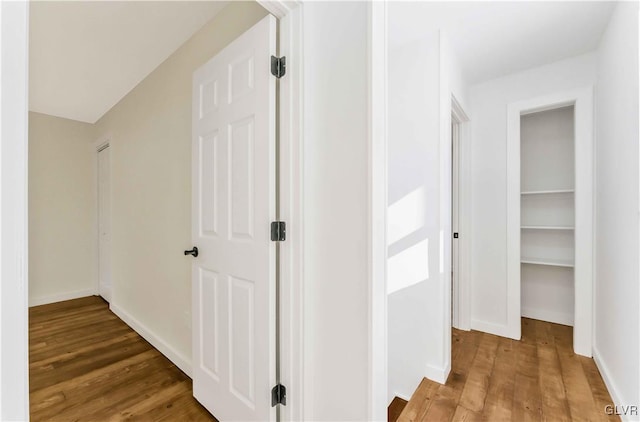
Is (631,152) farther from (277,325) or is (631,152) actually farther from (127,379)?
(127,379)

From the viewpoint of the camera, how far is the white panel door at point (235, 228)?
1.33m

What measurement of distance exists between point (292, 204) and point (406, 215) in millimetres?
1140

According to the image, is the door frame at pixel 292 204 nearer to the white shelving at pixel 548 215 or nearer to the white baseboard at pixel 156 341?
the white baseboard at pixel 156 341

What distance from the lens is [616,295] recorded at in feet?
5.85

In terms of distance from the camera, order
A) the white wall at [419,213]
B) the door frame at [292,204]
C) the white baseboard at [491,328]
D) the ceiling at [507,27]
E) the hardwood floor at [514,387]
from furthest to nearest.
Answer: the white baseboard at [491,328], the white wall at [419,213], the ceiling at [507,27], the hardwood floor at [514,387], the door frame at [292,204]

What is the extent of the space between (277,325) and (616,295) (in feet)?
6.79

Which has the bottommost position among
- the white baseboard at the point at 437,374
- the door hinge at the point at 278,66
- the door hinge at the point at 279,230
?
the white baseboard at the point at 437,374

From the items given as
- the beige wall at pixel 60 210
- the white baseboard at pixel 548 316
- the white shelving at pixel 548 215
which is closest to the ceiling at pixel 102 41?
the beige wall at pixel 60 210

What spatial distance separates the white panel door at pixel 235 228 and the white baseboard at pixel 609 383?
193 centimetres

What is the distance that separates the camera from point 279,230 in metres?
1.31

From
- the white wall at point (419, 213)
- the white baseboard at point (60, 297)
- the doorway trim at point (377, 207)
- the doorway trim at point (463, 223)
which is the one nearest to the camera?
the doorway trim at point (377, 207)

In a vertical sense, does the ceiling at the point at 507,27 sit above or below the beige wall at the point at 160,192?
above

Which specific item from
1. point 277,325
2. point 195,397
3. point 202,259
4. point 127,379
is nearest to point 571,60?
point 277,325

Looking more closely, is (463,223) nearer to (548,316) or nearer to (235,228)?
(548,316)
